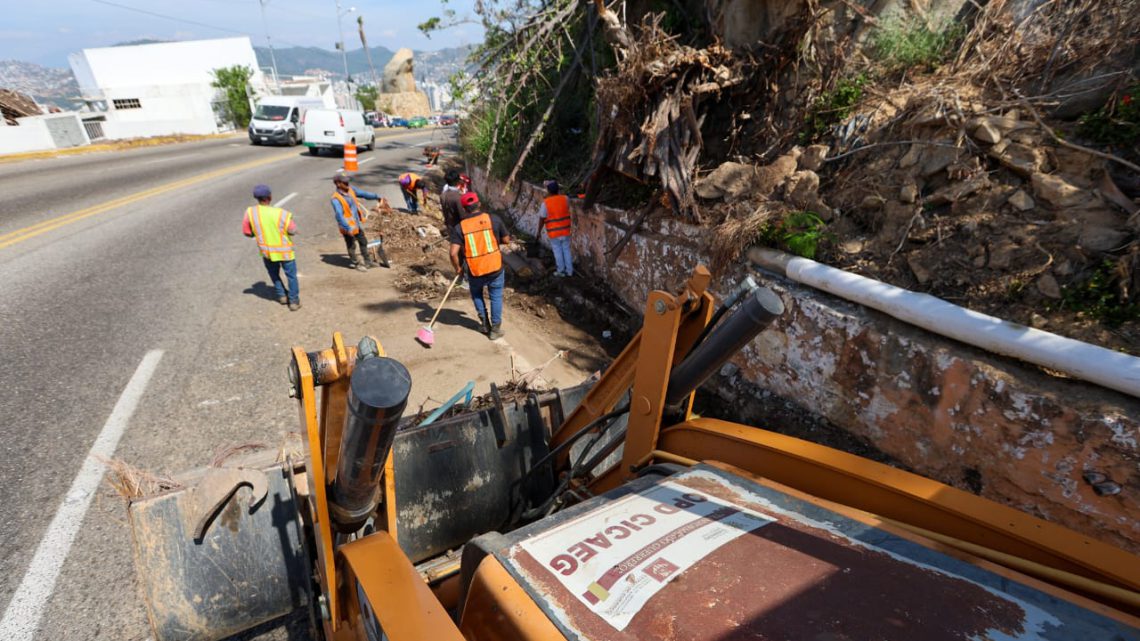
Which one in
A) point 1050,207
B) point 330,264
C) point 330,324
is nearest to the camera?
point 1050,207

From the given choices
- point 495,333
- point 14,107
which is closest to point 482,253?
point 495,333

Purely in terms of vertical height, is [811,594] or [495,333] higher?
[811,594]

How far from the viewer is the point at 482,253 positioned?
20.4 ft

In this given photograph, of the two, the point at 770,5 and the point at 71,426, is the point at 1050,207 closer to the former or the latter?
the point at 770,5

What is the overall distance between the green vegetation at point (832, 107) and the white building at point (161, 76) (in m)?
46.7

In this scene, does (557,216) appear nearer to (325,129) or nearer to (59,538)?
(59,538)

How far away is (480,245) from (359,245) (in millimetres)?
3613

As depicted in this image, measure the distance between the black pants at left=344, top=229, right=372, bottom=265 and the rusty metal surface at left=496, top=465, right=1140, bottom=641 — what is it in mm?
7977

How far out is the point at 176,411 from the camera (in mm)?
4574

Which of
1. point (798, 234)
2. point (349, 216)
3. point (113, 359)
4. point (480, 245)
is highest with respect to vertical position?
point (798, 234)

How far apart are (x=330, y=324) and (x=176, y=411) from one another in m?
2.36

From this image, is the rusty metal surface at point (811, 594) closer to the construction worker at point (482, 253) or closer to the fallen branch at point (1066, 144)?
the fallen branch at point (1066, 144)

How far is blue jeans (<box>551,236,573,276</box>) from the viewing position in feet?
26.8

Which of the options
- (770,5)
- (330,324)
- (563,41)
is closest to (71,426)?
(330,324)
